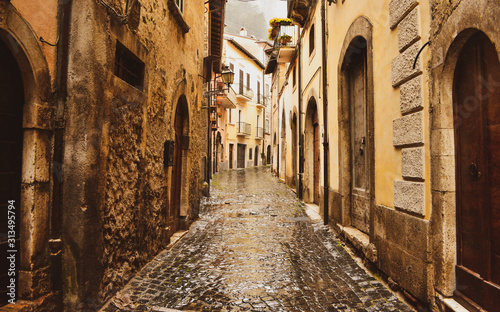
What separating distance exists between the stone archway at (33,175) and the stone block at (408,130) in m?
3.42

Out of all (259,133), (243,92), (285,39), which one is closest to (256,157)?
(259,133)

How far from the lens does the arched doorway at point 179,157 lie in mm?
6053

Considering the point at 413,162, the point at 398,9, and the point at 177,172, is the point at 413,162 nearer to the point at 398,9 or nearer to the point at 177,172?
the point at 398,9

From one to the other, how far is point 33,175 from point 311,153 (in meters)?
8.52

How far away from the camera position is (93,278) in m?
2.91

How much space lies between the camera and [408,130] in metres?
3.32

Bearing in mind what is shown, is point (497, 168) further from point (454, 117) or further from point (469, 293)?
point (469, 293)

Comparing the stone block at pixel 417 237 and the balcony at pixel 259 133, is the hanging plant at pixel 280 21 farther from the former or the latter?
the balcony at pixel 259 133

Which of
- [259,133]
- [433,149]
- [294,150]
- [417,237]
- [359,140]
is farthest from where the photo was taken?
[259,133]

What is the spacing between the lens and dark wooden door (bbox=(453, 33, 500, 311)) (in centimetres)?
236

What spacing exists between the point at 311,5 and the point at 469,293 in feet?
28.1

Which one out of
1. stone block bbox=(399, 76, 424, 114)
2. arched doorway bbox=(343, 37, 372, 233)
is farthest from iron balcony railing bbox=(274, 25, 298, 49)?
stone block bbox=(399, 76, 424, 114)

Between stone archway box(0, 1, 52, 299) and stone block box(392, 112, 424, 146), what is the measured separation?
3.42 m

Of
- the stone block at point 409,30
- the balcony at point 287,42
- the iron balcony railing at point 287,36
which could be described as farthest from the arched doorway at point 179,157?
the iron balcony railing at point 287,36
